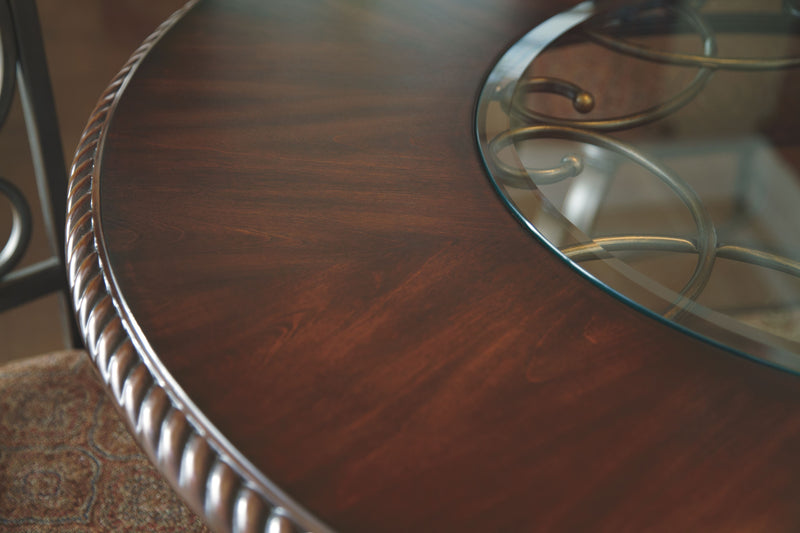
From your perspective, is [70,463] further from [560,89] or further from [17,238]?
[560,89]

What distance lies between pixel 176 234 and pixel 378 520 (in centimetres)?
18

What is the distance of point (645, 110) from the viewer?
50 cm

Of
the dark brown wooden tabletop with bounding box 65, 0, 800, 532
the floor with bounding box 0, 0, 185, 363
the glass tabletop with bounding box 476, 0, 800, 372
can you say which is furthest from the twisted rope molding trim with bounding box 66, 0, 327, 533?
the floor with bounding box 0, 0, 185, 363

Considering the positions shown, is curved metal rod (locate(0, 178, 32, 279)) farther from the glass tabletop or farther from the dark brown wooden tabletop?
the glass tabletop

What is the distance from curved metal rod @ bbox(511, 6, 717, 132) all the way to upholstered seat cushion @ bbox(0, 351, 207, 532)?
1.14ft

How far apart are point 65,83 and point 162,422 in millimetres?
1646

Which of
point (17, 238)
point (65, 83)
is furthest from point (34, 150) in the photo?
point (65, 83)

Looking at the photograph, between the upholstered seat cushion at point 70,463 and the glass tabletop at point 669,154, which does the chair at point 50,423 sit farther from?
the glass tabletop at point 669,154

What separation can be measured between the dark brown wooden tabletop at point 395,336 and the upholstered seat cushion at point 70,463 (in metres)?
0.23

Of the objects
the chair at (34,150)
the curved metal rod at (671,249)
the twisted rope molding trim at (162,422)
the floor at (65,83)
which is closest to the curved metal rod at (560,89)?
the curved metal rod at (671,249)

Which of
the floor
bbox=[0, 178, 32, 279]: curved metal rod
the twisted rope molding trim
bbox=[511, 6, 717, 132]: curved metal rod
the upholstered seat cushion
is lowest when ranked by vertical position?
the floor

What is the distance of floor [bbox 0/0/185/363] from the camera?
117cm

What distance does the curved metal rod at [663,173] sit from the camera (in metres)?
0.37

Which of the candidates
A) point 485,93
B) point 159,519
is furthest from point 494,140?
point 159,519
